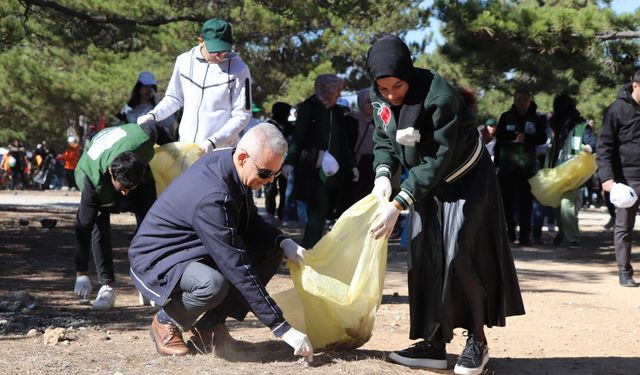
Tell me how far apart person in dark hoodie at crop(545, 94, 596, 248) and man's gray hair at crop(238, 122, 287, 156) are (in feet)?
26.1

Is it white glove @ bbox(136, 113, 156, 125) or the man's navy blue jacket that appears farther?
white glove @ bbox(136, 113, 156, 125)

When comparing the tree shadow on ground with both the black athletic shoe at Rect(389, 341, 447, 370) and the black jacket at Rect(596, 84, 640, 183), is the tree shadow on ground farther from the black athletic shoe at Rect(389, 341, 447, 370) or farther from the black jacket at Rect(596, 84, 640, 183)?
the black jacket at Rect(596, 84, 640, 183)

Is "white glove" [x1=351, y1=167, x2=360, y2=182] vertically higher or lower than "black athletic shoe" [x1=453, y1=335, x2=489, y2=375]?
higher

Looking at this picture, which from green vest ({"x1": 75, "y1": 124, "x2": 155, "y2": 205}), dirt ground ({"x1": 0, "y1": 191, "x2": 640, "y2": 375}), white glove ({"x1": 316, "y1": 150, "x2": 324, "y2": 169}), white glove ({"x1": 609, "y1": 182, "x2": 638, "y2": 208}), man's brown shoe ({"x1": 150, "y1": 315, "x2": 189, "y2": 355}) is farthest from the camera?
white glove ({"x1": 316, "y1": 150, "x2": 324, "y2": 169})

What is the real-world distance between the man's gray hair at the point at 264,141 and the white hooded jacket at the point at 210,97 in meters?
2.07

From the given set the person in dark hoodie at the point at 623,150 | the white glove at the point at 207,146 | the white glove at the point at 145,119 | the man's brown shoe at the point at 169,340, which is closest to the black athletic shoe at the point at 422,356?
the man's brown shoe at the point at 169,340

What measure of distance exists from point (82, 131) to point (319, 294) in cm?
3839

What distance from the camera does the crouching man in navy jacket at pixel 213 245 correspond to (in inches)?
172

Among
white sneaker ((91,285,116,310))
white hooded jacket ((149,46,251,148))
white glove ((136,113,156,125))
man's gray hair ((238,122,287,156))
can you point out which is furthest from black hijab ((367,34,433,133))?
white sneaker ((91,285,116,310))

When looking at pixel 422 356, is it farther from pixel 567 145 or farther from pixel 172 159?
pixel 567 145

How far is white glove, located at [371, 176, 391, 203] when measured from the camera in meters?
4.71

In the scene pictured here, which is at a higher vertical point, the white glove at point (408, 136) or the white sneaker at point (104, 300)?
the white glove at point (408, 136)

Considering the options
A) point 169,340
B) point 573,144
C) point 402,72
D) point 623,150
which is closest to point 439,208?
point 402,72

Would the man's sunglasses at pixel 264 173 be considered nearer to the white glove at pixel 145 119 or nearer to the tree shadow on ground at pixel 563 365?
the tree shadow on ground at pixel 563 365
